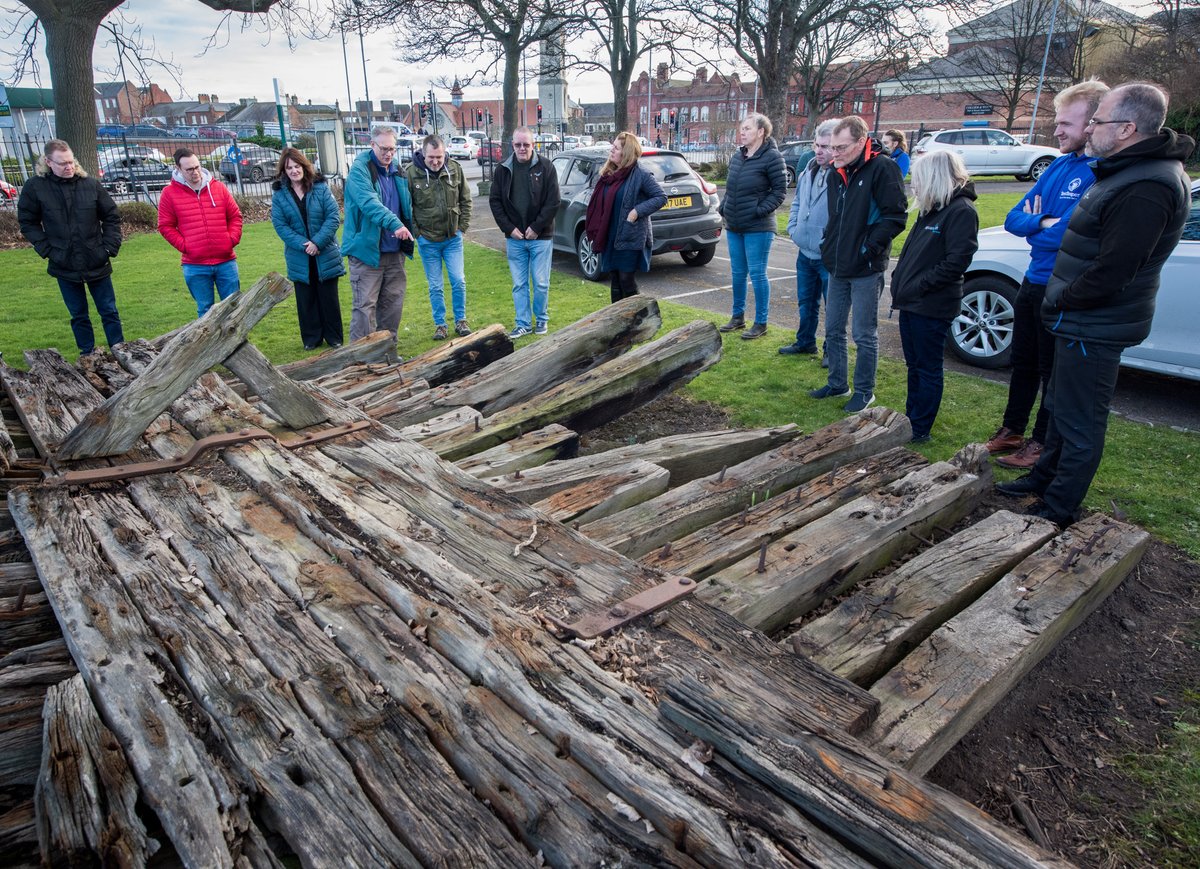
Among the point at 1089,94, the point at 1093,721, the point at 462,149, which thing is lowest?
the point at 1093,721

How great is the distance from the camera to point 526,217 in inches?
305

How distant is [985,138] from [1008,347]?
25.0m

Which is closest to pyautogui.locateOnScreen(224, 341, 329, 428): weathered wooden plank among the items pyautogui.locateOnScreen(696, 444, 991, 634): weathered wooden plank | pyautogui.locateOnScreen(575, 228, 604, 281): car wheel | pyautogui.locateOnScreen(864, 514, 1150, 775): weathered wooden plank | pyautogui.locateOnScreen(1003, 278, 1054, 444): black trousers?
pyautogui.locateOnScreen(696, 444, 991, 634): weathered wooden plank

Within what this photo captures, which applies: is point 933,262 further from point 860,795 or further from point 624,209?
point 860,795

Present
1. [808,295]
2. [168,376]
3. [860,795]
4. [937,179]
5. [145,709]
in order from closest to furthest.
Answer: [860,795] < [145,709] < [168,376] < [937,179] < [808,295]

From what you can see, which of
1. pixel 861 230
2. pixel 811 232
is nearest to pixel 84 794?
pixel 861 230

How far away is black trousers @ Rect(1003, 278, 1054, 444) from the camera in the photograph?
15.4 feet

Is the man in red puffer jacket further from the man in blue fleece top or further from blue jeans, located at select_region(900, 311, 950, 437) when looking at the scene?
the man in blue fleece top

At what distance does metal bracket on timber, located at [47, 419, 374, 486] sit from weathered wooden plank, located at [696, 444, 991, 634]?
1.94 m

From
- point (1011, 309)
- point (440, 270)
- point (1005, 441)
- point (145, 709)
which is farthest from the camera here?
point (440, 270)

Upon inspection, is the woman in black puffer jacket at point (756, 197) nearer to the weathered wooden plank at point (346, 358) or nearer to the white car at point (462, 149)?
the weathered wooden plank at point (346, 358)

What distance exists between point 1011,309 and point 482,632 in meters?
5.96

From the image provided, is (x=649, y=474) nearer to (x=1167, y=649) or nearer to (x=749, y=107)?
(x=1167, y=649)

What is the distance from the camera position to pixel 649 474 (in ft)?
11.4
